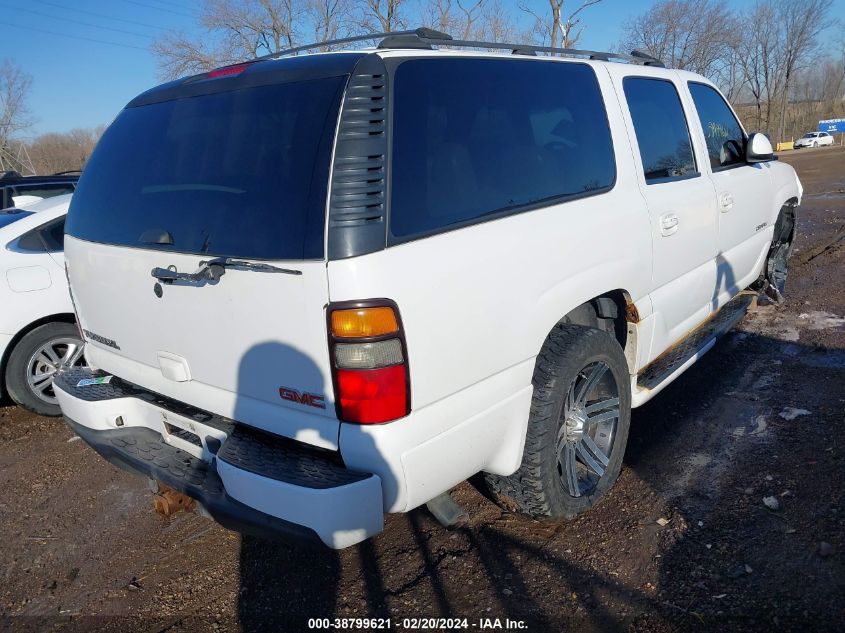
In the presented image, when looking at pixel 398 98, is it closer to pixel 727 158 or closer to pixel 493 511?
pixel 493 511

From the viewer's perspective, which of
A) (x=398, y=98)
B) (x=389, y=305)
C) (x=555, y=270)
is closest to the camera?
(x=389, y=305)

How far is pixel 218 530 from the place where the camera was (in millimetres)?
3166

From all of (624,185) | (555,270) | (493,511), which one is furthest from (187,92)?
(493,511)

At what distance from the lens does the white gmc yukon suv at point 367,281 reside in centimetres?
201

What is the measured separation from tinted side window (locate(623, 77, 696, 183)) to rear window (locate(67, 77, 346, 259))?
199cm

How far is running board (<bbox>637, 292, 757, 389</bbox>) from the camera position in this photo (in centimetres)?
355

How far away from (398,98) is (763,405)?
128 inches

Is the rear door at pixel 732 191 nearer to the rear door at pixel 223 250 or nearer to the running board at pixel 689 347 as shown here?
the running board at pixel 689 347

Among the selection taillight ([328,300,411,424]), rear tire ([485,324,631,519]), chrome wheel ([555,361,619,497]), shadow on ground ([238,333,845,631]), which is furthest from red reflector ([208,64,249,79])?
shadow on ground ([238,333,845,631])

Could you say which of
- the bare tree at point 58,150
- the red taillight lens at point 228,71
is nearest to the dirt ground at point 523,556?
the red taillight lens at point 228,71

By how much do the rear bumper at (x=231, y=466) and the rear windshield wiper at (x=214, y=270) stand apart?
A: 602mm

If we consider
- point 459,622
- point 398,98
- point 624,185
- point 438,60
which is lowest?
A: point 459,622

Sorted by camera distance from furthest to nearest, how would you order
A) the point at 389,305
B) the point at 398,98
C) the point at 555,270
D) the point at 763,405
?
the point at 763,405 → the point at 555,270 → the point at 398,98 → the point at 389,305

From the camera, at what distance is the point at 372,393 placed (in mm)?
1998
